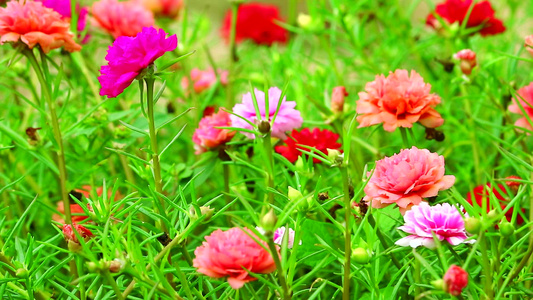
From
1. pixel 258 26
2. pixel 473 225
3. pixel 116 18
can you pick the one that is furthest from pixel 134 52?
pixel 258 26

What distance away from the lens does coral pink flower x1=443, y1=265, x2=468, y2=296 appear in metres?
0.41

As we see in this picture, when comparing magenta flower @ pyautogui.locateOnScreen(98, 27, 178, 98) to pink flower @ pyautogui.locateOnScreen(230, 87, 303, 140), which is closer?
magenta flower @ pyautogui.locateOnScreen(98, 27, 178, 98)

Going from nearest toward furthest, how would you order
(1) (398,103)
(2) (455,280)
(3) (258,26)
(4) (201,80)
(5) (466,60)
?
(2) (455,280)
(1) (398,103)
(5) (466,60)
(4) (201,80)
(3) (258,26)

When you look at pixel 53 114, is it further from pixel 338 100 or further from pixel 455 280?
pixel 455 280

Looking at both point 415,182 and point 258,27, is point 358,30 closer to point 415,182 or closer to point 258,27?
point 258,27

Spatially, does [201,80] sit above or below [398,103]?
below

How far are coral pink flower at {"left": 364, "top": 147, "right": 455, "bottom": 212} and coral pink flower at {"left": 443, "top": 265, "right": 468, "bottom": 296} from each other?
4.0 inches

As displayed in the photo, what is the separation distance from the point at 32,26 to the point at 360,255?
1.34 ft

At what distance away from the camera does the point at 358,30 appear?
1031 millimetres

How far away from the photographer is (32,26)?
0.64 metres

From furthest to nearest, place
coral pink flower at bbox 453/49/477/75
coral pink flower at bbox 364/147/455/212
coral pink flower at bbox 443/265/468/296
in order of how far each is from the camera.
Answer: coral pink flower at bbox 453/49/477/75, coral pink flower at bbox 364/147/455/212, coral pink flower at bbox 443/265/468/296

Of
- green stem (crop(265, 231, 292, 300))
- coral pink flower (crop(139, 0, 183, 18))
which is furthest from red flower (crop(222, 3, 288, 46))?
green stem (crop(265, 231, 292, 300))

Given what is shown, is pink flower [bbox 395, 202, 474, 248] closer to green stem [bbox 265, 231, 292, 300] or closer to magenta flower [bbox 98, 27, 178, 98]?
green stem [bbox 265, 231, 292, 300]

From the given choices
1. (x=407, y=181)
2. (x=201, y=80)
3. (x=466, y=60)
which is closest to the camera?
(x=407, y=181)
